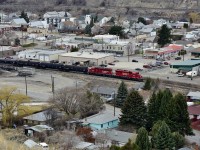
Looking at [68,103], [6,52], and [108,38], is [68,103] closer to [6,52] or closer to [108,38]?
[6,52]

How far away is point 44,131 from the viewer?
15992mm

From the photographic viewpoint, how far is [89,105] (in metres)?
18.7

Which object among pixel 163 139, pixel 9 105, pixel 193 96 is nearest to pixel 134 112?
pixel 163 139

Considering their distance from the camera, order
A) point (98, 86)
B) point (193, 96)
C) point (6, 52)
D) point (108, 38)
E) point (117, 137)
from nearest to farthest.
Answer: point (117, 137) → point (193, 96) → point (98, 86) → point (6, 52) → point (108, 38)

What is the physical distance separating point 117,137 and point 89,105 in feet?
11.1

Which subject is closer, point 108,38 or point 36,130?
point 36,130

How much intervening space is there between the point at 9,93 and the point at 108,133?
4.28 meters

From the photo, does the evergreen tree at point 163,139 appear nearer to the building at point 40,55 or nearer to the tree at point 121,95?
the tree at point 121,95

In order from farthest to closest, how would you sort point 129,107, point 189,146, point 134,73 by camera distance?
point 134,73 → point 129,107 → point 189,146

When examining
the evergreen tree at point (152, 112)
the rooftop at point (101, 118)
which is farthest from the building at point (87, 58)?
the evergreen tree at point (152, 112)

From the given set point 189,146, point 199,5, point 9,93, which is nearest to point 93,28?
point 199,5

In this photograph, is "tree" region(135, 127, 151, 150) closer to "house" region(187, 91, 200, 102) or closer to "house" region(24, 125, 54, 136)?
"house" region(24, 125, 54, 136)

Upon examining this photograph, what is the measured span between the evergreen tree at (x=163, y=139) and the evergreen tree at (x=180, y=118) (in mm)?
1922

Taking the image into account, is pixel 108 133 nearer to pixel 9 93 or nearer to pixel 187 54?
pixel 9 93
